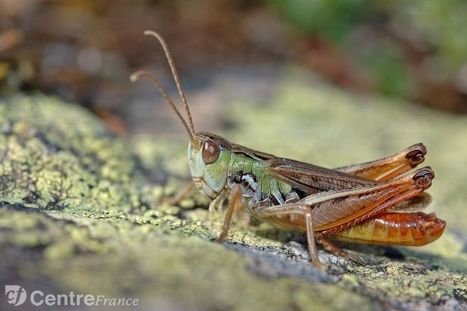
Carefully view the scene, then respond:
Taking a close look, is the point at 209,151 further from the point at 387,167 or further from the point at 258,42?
the point at 258,42

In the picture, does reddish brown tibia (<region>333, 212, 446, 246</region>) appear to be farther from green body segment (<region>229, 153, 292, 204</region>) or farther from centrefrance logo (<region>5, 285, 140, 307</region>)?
centrefrance logo (<region>5, 285, 140, 307</region>)

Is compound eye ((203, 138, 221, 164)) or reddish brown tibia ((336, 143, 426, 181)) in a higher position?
reddish brown tibia ((336, 143, 426, 181))

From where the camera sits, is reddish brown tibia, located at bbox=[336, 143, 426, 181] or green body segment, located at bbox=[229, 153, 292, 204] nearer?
green body segment, located at bbox=[229, 153, 292, 204]

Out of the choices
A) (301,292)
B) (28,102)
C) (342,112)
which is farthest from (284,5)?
(301,292)

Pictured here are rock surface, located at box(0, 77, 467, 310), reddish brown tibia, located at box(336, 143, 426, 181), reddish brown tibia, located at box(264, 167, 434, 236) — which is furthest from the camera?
reddish brown tibia, located at box(336, 143, 426, 181)

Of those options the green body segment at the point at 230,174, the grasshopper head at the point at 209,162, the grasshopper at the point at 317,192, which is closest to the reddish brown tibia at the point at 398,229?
the grasshopper at the point at 317,192

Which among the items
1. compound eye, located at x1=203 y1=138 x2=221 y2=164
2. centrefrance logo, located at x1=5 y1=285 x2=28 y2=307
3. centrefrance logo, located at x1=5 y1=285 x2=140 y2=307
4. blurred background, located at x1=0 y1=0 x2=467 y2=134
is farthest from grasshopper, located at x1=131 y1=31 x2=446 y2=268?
blurred background, located at x1=0 y1=0 x2=467 y2=134

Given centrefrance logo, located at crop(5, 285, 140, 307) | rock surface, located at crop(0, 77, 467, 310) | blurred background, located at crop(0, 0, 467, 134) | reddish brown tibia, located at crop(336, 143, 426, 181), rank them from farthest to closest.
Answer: blurred background, located at crop(0, 0, 467, 134) → reddish brown tibia, located at crop(336, 143, 426, 181) → rock surface, located at crop(0, 77, 467, 310) → centrefrance logo, located at crop(5, 285, 140, 307)

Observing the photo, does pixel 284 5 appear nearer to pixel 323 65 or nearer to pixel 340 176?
pixel 323 65
